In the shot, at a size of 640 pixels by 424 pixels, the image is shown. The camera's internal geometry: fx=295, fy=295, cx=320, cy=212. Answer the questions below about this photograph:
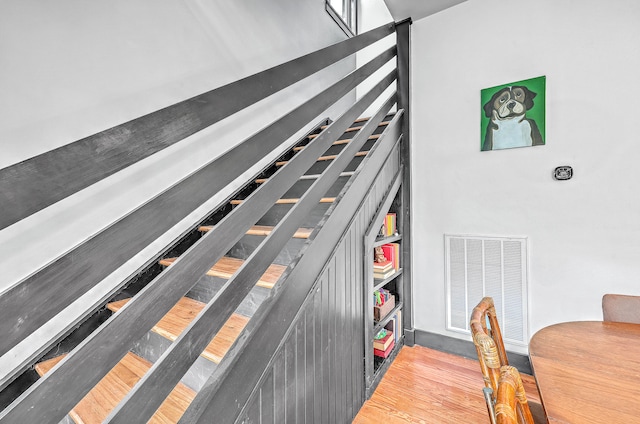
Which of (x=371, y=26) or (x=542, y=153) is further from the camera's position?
(x=371, y=26)

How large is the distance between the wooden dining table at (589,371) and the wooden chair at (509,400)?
0.09 meters

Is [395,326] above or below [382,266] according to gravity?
below

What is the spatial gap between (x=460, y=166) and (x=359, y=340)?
1.54 meters

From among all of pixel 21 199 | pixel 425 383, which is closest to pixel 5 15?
pixel 21 199

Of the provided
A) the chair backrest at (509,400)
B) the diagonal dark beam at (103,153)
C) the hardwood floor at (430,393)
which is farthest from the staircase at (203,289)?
the chair backrest at (509,400)

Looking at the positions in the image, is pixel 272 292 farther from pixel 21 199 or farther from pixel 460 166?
pixel 460 166

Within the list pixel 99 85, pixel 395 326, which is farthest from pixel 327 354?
pixel 99 85

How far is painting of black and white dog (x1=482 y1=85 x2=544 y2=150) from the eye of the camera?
2.07 m

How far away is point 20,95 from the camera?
129cm

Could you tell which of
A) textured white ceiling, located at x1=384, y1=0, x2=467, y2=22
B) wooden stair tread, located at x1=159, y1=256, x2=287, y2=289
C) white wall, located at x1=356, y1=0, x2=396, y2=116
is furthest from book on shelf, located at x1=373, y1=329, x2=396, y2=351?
white wall, located at x1=356, y1=0, x2=396, y2=116

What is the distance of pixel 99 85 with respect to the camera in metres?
1.56

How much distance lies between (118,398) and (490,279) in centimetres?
230

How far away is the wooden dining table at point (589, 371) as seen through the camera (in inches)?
31.3

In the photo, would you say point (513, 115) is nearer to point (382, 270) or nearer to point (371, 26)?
point (382, 270)
